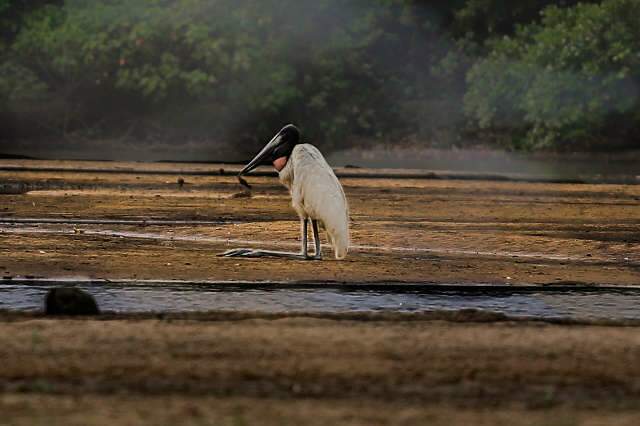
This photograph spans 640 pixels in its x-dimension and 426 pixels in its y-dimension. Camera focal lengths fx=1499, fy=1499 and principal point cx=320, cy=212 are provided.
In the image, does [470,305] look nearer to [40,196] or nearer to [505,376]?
[505,376]

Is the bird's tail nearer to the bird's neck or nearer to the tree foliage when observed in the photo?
the bird's neck

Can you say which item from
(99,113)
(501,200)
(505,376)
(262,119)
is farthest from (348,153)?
(505,376)

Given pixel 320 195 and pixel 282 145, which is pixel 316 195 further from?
pixel 282 145

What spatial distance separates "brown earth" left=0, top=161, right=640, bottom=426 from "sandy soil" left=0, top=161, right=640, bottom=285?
0.06 m

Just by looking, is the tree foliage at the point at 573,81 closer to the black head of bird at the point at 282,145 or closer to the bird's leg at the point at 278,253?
the black head of bird at the point at 282,145

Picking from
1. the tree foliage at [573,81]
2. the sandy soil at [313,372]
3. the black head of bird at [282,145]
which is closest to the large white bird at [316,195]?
the black head of bird at [282,145]

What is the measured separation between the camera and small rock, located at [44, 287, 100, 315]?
9.16 metres

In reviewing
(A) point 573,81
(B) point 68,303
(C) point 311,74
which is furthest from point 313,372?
(C) point 311,74

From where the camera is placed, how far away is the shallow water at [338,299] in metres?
10.2

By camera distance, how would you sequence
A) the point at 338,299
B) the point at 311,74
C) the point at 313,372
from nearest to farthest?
1. the point at 313,372
2. the point at 338,299
3. the point at 311,74

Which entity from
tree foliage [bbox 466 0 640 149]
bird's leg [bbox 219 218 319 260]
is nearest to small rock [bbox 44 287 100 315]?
bird's leg [bbox 219 218 319 260]

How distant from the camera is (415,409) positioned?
646cm

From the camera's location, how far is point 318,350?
25.5 feet

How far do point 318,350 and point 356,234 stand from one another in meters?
8.66
